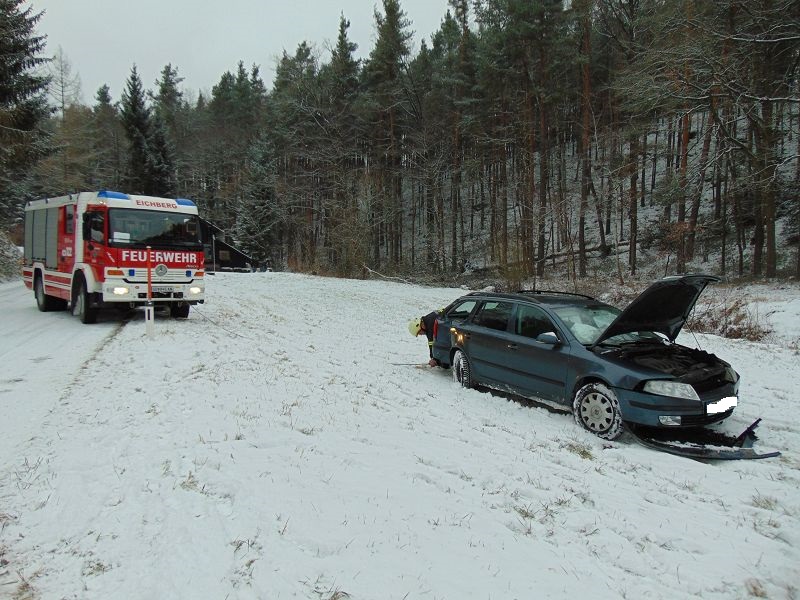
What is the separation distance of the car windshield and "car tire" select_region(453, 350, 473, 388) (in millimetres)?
1732

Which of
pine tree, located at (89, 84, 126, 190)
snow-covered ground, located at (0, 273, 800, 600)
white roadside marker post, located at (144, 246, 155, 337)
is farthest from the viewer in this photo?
pine tree, located at (89, 84, 126, 190)

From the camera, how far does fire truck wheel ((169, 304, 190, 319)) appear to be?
45.1ft

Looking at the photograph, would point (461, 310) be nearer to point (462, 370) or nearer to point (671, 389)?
point (462, 370)

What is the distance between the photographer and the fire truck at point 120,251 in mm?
11555

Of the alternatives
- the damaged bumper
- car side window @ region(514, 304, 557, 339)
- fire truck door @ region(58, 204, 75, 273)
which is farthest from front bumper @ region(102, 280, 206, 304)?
the damaged bumper

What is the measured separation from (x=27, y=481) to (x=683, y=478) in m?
5.47

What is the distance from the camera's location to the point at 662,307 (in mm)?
5801

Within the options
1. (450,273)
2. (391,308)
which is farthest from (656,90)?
(450,273)

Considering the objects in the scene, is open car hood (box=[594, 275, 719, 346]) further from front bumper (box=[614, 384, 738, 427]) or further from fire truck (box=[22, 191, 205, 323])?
fire truck (box=[22, 191, 205, 323])

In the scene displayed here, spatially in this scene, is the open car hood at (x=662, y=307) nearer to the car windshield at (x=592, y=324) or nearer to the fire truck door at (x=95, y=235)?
the car windshield at (x=592, y=324)

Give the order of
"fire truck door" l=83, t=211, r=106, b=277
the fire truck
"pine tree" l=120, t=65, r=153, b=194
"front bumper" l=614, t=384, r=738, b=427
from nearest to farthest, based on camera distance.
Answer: "front bumper" l=614, t=384, r=738, b=427
"fire truck door" l=83, t=211, r=106, b=277
the fire truck
"pine tree" l=120, t=65, r=153, b=194

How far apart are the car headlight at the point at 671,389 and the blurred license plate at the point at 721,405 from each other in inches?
9.5

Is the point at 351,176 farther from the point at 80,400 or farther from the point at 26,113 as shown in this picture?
the point at 80,400

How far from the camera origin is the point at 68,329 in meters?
11.6
